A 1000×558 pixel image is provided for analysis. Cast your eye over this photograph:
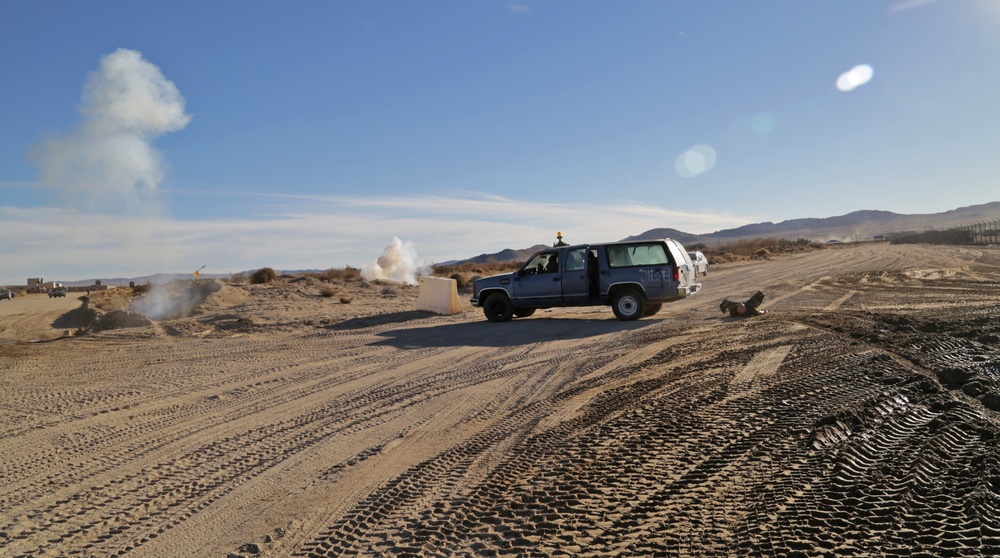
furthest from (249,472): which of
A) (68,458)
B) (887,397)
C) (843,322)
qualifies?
(843,322)

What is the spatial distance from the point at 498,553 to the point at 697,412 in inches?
150

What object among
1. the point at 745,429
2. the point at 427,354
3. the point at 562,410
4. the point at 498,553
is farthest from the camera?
the point at 427,354

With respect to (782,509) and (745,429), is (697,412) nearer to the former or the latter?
(745,429)

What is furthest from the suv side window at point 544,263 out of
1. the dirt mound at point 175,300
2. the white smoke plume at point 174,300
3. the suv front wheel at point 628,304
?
the white smoke plume at point 174,300

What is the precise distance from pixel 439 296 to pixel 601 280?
21.2 feet

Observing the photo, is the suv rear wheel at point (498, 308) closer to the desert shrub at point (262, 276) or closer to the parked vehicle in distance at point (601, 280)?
the parked vehicle in distance at point (601, 280)

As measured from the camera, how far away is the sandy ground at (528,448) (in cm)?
448

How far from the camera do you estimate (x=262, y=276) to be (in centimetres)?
4031

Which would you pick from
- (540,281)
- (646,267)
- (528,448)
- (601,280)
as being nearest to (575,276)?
(601,280)

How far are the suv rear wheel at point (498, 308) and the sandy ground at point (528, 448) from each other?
4444 millimetres

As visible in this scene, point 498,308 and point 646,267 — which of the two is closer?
point 646,267

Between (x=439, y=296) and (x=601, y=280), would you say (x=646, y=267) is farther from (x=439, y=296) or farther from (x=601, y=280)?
(x=439, y=296)

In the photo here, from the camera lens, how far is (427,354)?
1313 centimetres

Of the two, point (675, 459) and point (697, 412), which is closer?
point (675, 459)
